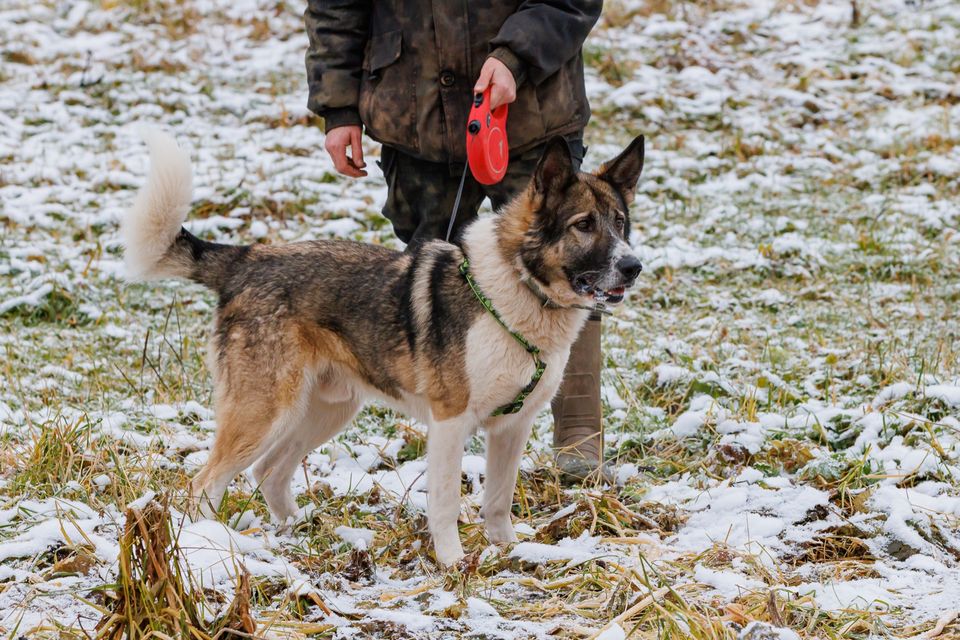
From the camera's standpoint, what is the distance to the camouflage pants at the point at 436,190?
3893 millimetres

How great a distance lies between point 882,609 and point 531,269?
153 cm

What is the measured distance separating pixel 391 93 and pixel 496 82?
53 centimetres

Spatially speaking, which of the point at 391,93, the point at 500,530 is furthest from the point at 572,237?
the point at 500,530

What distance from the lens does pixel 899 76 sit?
1024 cm

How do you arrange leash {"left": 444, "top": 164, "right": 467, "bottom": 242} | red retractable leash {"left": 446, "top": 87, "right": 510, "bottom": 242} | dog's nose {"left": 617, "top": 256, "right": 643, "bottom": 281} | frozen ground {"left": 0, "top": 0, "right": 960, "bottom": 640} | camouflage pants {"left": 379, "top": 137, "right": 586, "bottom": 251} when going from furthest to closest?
→ camouflage pants {"left": 379, "top": 137, "right": 586, "bottom": 251} < leash {"left": 444, "top": 164, "right": 467, "bottom": 242} < red retractable leash {"left": 446, "top": 87, "right": 510, "bottom": 242} < dog's nose {"left": 617, "top": 256, "right": 643, "bottom": 281} < frozen ground {"left": 0, "top": 0, "right": 960, "bottom": 640}

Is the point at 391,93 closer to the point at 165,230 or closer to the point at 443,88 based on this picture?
the point at 443,88

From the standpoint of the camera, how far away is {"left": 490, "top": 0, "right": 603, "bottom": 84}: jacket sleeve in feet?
11.6

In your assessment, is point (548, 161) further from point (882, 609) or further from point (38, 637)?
point (38, 637)

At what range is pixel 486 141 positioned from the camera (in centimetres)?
353

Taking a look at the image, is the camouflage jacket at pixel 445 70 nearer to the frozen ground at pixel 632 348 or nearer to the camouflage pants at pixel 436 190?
the camouflage pants at pixel 436 190

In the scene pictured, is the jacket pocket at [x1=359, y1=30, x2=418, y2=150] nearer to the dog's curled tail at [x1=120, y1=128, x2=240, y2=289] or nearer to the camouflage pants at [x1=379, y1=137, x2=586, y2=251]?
the camouflage pants at [x1=379, y1=137, x2=586, y2=251]

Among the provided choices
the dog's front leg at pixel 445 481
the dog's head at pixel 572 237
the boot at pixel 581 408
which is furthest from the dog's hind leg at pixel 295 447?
the dog's head at pixel 572 237

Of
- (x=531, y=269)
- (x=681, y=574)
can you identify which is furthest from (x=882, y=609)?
(x=531, y=269)

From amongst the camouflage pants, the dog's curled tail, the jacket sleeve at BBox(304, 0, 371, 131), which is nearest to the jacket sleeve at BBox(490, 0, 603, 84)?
the camouflage pants
